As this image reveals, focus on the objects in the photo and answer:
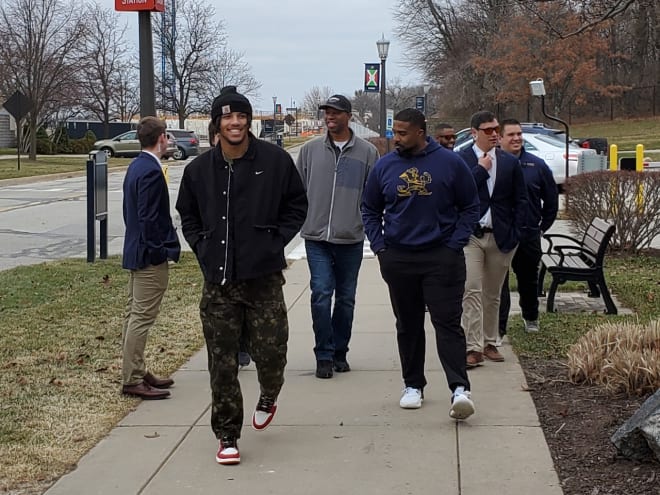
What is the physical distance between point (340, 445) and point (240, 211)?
140 cm

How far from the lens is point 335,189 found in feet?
21.8

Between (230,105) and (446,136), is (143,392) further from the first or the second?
(446,136)

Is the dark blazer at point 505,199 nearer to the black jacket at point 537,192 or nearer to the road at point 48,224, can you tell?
the black jacket at point 537,192

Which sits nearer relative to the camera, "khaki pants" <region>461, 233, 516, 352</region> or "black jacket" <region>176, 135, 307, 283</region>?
"black jacket" <region>176, 135, 307, 283</region>

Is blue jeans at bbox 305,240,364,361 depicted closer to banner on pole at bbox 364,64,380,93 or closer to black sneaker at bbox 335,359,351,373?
black sneaker at bbox 335,359,351,373

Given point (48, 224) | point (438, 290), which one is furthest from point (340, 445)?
point (48, 224)

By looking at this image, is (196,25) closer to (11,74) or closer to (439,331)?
(11,74)

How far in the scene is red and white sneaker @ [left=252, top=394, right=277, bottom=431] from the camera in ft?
17.4

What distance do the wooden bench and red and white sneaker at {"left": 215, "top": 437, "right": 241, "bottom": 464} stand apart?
4.62m

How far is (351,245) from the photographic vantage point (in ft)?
21.8

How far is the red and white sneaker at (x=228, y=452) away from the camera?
4.92 meters

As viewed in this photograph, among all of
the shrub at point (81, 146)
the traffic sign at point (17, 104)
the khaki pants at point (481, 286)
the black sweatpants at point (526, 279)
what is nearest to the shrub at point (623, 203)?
the black sweatpants at point (526, 279)

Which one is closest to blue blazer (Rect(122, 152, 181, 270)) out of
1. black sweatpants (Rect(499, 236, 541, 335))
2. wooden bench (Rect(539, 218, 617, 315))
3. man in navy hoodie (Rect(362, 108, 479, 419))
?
man in navy hoodie (Rect(362, 108, 479, 419))

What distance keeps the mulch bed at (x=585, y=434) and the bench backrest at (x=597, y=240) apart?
82.4 inches
